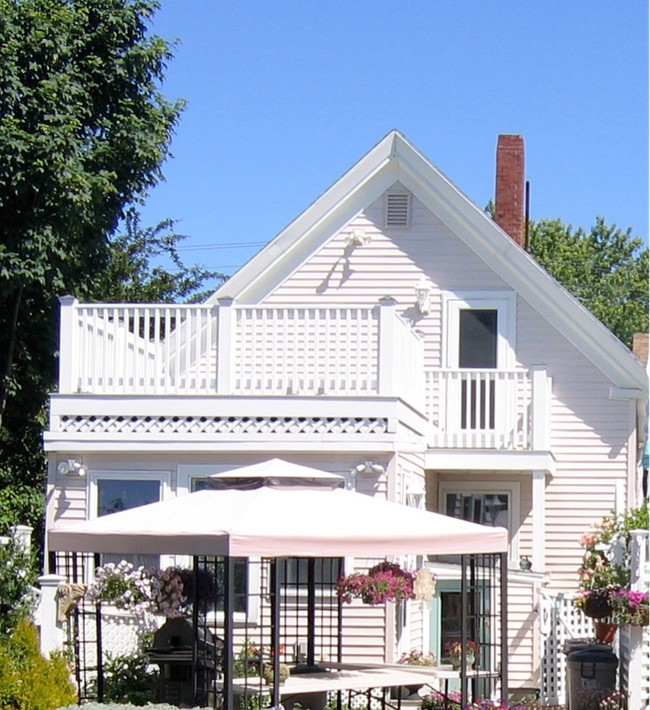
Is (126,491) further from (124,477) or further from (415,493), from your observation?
(415,493)

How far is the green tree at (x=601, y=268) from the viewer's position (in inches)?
2398

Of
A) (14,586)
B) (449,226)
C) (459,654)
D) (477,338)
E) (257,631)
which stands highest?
(449,226)

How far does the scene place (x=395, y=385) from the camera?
54.5ft

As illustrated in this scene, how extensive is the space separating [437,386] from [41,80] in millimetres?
8030

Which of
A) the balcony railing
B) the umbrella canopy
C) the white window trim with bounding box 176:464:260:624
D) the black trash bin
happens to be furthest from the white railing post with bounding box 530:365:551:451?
the umbrella canopy

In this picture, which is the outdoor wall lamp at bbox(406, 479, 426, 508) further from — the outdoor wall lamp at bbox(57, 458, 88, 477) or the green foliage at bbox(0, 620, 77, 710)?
the green foliage at bbox(0, 620, 77, 710)

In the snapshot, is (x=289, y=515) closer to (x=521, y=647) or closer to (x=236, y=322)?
(x=236, y=322)

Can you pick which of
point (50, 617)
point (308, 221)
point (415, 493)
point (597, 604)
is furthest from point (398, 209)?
point (50, 617)

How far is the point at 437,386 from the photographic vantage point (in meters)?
20.1

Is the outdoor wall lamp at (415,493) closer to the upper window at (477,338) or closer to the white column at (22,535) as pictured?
the upper window at (477,338)

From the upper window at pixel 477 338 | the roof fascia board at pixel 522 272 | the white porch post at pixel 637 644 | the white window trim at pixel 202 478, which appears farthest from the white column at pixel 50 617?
the roof fascia board at pixel 522 272

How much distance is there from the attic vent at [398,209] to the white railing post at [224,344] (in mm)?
5234

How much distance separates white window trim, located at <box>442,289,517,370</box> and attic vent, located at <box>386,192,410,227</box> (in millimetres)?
1263

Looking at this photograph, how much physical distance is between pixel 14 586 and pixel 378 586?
452cm
